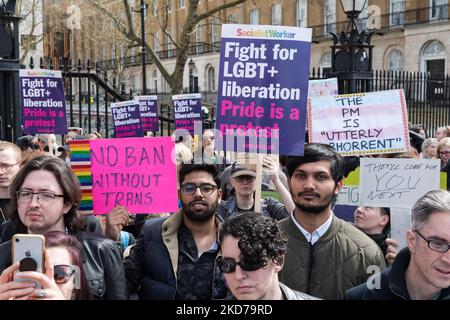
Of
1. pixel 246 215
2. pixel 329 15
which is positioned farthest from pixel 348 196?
pixel 329 15

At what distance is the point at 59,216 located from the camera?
296 cm

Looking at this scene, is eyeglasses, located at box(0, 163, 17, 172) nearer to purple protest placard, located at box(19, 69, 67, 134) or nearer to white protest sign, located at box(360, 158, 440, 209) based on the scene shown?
white protest sign, located at box(360, 158, 440, 209)

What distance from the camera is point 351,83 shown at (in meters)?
8.07

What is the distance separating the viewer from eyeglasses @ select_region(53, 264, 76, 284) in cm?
233

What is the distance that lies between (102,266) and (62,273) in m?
0.53

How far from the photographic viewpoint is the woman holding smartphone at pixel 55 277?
2.06 meters

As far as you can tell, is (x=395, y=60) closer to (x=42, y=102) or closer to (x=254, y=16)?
(x=254, y=16)

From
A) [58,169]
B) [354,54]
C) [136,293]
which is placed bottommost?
[136,293]

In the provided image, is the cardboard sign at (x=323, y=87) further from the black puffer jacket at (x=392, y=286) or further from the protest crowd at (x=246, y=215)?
the black puffer jacket at (x=392, y=286)

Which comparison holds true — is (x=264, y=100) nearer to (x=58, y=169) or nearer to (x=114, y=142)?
(x=114, y=142)

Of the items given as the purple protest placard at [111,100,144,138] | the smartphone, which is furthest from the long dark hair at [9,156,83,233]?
the purple protest placard at [111,100,144,138]
